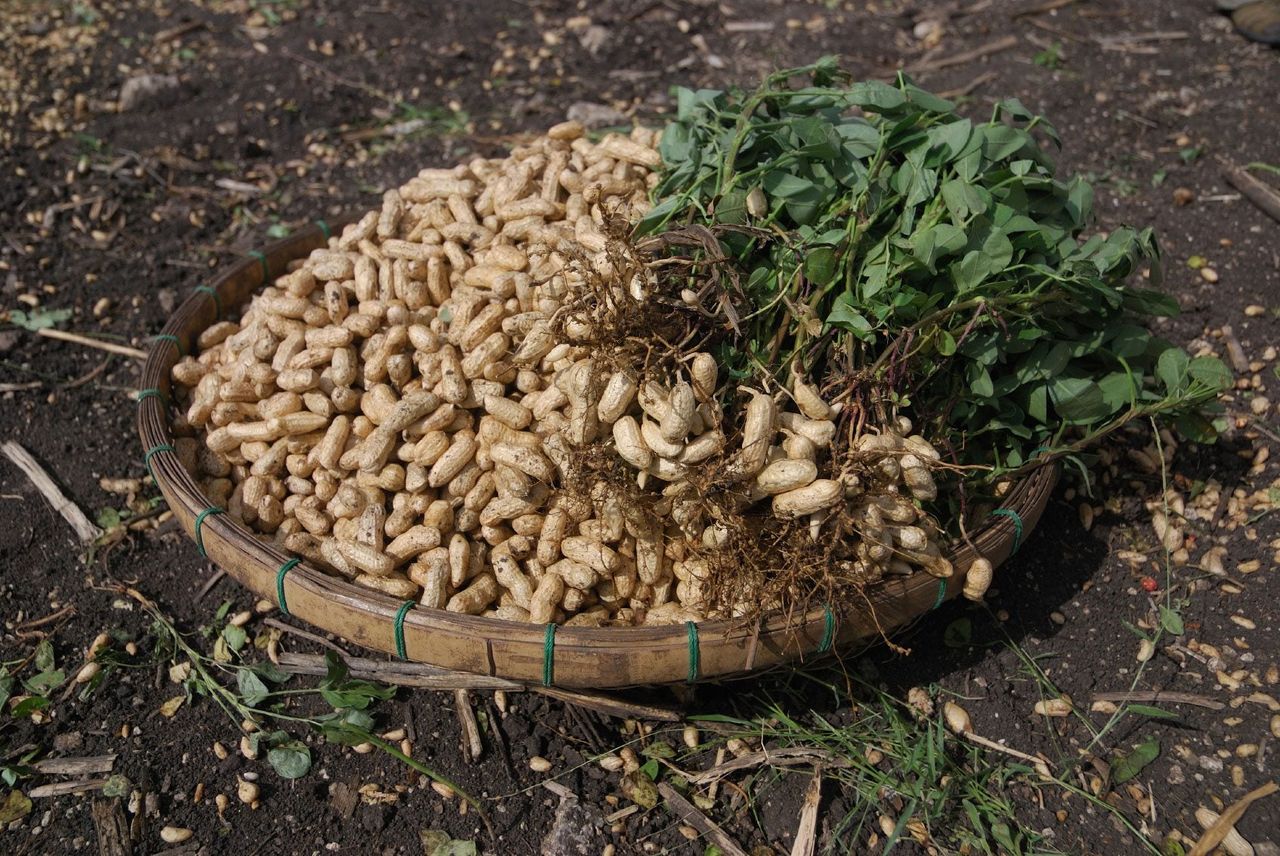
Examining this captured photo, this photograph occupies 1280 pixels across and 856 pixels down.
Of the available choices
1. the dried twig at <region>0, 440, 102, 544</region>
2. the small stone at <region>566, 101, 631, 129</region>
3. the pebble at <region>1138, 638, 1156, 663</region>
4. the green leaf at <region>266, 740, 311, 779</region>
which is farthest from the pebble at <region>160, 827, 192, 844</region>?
the small stone at <region>566, 101, 631, 129</region>

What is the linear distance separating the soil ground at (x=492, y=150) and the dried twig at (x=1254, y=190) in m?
0.05

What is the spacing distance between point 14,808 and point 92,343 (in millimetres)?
2130

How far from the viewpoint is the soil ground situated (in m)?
2.78

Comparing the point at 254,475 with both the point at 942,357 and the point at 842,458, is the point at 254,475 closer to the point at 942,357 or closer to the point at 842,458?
the point at 842,458

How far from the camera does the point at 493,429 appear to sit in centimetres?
299

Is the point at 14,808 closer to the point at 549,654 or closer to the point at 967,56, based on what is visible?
the point at 549,654

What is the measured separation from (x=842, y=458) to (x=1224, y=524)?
5.51 feet

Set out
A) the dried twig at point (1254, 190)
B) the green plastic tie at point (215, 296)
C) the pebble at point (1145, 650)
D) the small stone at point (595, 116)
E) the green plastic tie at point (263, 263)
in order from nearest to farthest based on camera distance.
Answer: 1. the pebble at point (1145, 650)
2. the green plastic tie at point (215, 296)
3. the green plastic tie at point (263, 263)
4. the dried twig at point (1254, 190)
5. the small stone at point (595, 116)

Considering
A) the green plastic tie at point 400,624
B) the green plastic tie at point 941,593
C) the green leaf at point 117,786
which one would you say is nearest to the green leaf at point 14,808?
the green leaf at point 117,786

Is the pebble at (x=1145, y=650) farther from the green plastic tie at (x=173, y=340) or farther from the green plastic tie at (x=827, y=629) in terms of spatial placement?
the green plastic tie at (x=173, y=340)

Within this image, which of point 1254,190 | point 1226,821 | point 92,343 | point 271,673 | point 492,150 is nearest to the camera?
point 1226,821

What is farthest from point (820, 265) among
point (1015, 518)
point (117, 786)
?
point (117, 786)

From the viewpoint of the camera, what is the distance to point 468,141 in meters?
5.36

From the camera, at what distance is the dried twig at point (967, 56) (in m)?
5.67
